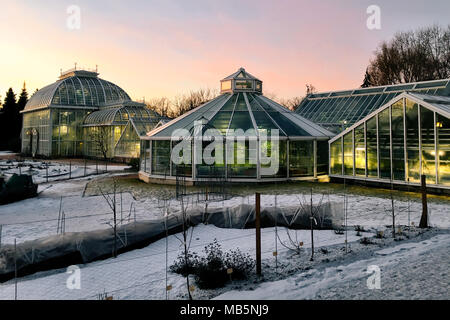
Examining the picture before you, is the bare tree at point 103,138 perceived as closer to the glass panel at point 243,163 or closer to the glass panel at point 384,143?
the glass panel at point 243,163

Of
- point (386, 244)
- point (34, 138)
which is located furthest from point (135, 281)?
point (34, 138)

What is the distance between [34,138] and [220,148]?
3975 centimetres

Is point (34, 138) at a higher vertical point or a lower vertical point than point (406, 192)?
higher

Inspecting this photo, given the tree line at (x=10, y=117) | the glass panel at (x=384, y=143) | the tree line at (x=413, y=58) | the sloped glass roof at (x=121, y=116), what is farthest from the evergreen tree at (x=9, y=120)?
the glass panel at (x=384, y=143)

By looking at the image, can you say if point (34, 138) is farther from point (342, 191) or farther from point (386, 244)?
point (386, 244)

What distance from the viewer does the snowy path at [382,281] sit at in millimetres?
5191

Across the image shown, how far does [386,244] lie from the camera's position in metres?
8.04

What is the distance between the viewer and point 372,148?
1792 cm

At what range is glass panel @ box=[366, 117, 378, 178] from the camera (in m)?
17.8

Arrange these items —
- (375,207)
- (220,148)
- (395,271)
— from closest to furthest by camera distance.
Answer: (395,271), (375,207), (220,148)

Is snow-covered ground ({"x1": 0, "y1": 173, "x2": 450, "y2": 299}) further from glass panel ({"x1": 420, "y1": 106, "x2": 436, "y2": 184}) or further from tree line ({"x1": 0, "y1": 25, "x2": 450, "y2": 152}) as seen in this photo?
tree line ({"x1": 0, "y1": 25, "x2": 450, "y2": 152})

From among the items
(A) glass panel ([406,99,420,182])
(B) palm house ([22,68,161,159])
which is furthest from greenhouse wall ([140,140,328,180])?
(B) palm house ([22,68,161,159])
